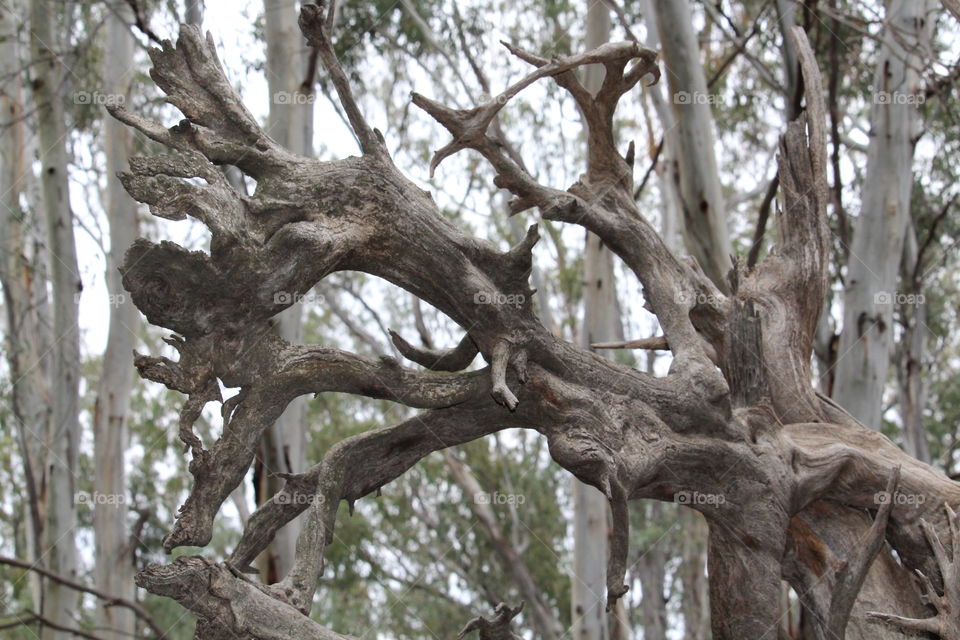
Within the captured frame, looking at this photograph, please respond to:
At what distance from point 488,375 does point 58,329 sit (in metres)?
5.68

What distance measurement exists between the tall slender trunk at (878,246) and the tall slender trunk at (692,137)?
2.63 feet

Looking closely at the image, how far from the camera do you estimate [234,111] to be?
9.37 feet

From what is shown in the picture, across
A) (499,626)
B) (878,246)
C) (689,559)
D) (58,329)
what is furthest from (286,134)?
(689,559)

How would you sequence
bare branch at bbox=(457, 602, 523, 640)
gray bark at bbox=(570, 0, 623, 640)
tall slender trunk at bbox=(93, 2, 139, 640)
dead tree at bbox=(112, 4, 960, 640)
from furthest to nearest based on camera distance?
gray bark at bbox=(570, 0, 623, 640), tall slender trunk at bbox=(93, 2, 139, 640), bare branch at bbox=(457, 602, 523, 640), dead tree at bbox=(112, 4, 960, 640)

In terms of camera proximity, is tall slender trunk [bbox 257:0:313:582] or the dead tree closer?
the dead tree

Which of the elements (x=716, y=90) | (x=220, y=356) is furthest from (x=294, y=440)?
(x=716, y=90)

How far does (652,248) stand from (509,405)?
44.0 inches

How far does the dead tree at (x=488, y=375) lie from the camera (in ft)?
8.52

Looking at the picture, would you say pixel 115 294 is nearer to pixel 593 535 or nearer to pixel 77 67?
pixel 77 67

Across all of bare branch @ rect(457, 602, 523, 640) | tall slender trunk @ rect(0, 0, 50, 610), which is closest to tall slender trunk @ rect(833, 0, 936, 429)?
bare branch @ rect(457, 602, 523, 640)

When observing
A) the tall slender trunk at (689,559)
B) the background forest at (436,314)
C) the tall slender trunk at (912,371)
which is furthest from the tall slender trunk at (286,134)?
the tall slender trunk at (912,371)

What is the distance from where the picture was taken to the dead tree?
2.60 metres

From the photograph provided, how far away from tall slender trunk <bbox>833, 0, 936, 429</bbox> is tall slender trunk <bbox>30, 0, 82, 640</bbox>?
5115mm

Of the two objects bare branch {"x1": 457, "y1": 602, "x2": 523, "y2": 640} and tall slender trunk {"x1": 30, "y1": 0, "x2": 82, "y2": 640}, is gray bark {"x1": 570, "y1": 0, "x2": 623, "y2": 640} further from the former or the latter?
bare branch {"x1": 457, "y1": 602, "x2": 523, "y2": 640}
